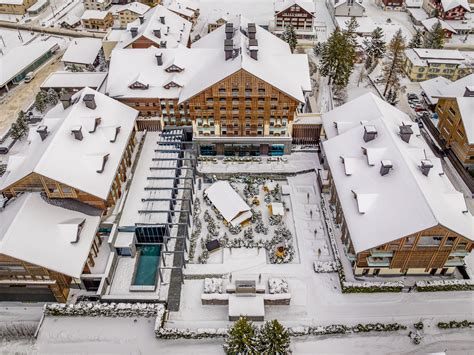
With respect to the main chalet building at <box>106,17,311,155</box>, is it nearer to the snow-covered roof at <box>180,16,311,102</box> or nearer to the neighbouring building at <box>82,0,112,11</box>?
the snow-covered roof at <box>180,16,311,102</box>

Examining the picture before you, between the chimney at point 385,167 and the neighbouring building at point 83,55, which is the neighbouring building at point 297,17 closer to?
the neighbouring building at point 83,55

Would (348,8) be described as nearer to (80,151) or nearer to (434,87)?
(434,87)

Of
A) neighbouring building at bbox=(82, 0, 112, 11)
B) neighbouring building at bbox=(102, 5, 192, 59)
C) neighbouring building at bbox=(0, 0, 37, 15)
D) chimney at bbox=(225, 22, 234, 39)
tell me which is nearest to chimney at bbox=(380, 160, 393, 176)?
chimney at bbox=(225, 22, 234, 39)

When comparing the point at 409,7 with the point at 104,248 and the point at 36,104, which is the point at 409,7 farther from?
the point at 104,248

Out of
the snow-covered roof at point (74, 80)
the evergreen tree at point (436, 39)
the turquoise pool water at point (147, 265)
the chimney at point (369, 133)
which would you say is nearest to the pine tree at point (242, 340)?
the turquoise pool water at point (147, 265)

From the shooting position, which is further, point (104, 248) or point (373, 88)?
point (373, 88)

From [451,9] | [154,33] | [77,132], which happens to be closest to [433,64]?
[451,9]

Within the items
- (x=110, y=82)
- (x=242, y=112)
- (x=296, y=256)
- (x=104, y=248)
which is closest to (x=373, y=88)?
(x=242, y=112)
